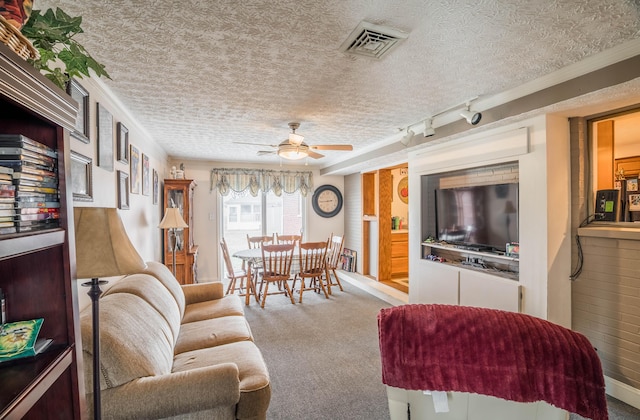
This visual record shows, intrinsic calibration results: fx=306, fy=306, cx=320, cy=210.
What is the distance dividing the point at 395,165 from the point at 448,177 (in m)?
1.46

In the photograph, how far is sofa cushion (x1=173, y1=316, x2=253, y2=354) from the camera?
214 cm

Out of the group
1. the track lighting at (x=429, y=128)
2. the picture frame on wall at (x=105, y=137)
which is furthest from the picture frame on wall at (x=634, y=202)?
the picture frame on wall at (x=105, y=137)

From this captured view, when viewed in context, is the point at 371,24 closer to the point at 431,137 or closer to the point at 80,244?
the point at 80,244

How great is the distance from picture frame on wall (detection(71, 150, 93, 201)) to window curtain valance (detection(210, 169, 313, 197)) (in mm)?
3686

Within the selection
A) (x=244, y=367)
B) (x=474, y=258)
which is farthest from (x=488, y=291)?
(x=244, y=367)

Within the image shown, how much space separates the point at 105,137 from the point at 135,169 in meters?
0.84

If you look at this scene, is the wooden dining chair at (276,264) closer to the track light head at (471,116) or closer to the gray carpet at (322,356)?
the gray carpet at (322,356)

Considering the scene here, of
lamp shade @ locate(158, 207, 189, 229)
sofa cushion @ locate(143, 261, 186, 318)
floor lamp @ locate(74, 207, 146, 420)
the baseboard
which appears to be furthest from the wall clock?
floor lamp @ locate(74, 207, 146, 420)

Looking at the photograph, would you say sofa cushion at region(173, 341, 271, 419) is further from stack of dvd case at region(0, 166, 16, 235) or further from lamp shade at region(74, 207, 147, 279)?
stack of dvd case at region(0, 166, 16, 235)

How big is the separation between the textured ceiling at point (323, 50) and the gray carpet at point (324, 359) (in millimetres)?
2265

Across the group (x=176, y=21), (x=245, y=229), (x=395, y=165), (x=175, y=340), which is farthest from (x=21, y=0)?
(x=245, y=229)

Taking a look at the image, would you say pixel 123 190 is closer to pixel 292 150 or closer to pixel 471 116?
pixel 292 150

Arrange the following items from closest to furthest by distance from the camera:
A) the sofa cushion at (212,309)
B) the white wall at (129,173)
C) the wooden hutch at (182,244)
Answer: the white wall at (129,173), the sofa cushion at (212,309), the wooden hutch at (182,244)

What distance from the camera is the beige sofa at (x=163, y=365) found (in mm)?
1344
